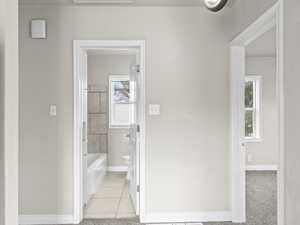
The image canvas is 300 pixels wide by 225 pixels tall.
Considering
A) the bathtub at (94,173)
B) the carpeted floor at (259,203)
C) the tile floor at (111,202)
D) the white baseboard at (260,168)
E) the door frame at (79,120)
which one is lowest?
the tile floor at (111,202)

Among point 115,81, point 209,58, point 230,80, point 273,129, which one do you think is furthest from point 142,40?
point 273,129

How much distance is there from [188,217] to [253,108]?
12.1 feet

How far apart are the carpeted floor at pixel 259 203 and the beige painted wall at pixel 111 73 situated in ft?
8.90

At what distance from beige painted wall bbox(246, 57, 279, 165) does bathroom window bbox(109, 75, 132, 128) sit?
2.73m

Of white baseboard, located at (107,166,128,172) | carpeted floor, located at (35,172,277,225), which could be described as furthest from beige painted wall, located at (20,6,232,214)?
white baseboard, located at (107,166,128,172)

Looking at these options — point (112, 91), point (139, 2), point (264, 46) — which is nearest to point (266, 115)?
point (264, 46)

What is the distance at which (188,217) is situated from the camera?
332cm

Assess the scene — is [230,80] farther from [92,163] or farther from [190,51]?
[92,163]

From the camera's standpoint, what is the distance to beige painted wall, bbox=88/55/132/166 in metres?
6.17

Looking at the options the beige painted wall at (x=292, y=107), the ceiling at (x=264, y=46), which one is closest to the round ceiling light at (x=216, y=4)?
the beige painted wall at (x=292, y=107)

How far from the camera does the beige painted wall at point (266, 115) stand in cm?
610

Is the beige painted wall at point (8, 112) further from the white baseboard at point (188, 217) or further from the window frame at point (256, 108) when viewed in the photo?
the window frame at point (256, 108)

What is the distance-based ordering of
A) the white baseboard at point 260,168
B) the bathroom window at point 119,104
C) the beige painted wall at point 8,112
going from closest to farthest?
1. the beige painted wall at point 8,112
2. the white baseboard at point 260,168
3. the bathroom window at point 119,104

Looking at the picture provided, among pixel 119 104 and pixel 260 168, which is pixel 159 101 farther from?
pixel 260 168
